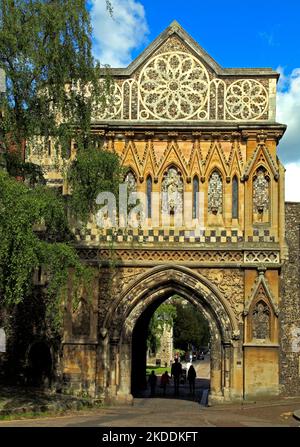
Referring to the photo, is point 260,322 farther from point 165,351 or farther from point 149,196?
point 165,351

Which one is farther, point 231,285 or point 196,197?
point 196,197

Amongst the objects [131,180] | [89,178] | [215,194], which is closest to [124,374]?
[131,180]

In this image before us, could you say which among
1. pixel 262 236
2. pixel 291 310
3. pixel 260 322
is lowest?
pixel 260 322

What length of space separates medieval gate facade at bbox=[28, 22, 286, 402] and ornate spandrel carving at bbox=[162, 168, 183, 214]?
0.03m

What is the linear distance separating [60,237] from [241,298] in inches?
225

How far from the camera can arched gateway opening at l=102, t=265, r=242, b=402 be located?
24.2 meters

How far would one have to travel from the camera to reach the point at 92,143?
2092 cm

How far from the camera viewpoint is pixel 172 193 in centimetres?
2519

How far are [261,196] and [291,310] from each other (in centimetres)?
371

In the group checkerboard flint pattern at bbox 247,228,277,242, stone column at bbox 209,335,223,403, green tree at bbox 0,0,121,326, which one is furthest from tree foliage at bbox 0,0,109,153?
stone column at bbox 209,335,223,403

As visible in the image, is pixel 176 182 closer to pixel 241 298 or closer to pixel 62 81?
pixel 241 298

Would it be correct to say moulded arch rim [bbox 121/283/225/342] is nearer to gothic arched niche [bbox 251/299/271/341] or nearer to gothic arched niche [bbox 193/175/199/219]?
gothic arched niche [bbox 251/299/271/341]
